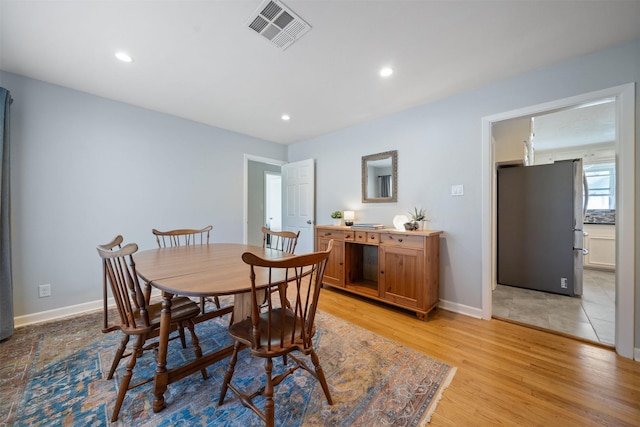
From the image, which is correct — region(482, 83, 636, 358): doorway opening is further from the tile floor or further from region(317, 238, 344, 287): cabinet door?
region(317, 238, 344, 287): cabinet door

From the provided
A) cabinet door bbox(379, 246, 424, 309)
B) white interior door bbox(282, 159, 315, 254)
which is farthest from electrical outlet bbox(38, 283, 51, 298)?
cabinet door bbox(379, 246, 424, 309)

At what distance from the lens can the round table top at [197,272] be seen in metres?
1.14

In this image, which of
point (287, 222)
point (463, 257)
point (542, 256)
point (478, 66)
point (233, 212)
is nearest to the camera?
point (478, 66)

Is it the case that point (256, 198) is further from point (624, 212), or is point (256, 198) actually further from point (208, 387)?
point (624, 212)

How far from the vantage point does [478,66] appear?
208 cm

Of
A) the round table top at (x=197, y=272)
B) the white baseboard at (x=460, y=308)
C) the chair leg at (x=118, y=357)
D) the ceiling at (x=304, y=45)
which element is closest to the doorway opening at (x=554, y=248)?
the white baseboard at (x=460, y=308)

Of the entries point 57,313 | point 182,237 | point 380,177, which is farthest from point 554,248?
point 57,313

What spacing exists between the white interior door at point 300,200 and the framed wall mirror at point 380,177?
1.03m

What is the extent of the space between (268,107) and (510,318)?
3663mm

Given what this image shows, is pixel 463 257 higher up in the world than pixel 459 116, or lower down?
lower down

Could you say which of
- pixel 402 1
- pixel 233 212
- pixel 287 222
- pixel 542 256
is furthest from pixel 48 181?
pixel 542 256

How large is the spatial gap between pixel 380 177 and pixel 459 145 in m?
1.02

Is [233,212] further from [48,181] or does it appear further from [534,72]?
[534,72]

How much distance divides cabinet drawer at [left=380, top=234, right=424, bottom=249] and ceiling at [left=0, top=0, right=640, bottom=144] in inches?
63.1
